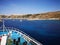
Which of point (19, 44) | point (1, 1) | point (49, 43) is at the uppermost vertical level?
point (1, 1)

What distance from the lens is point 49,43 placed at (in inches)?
273

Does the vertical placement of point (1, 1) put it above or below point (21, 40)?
above

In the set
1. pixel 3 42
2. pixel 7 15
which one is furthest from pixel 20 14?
pixel 3 42

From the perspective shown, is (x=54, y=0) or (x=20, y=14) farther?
(x=20, y=14)

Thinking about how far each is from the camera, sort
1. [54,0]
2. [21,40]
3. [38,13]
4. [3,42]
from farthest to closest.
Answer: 1. [38,13]
2. [54,0]
3. [21,40]
4. [3,42]

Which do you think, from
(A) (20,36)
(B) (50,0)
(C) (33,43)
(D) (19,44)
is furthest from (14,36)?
(B) (50,0)

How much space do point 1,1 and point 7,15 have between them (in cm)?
95

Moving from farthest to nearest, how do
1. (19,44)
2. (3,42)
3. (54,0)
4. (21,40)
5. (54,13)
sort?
(54,13)
(54,0)
(21,40)
(19,44)
(3,42)

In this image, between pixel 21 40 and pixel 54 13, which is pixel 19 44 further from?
pixel 54 13

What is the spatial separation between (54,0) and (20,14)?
7.41ft

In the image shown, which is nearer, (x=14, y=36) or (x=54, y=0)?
(x=14, y=36)

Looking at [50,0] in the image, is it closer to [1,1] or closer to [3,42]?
[1,1]

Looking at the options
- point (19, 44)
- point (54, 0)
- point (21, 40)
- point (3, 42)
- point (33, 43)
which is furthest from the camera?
point (54, 0)

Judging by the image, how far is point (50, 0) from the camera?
22.4ft
